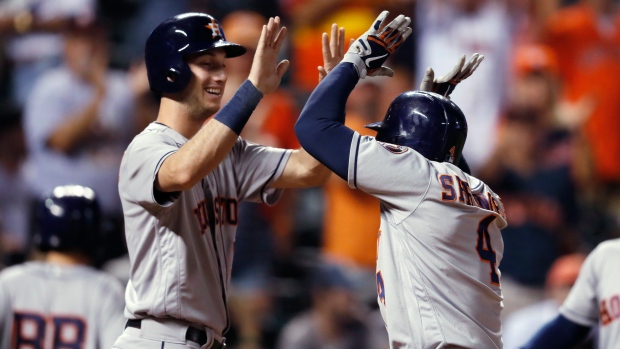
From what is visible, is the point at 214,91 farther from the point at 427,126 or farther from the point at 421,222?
the point at 421,222

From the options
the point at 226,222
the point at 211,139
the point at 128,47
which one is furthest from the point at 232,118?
the point at 128,47

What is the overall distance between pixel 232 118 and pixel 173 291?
2.18 ft

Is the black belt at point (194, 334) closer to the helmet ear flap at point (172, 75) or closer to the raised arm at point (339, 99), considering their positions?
the raised arm at point (339, 99)

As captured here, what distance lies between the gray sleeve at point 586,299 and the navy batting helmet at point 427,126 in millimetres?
1078

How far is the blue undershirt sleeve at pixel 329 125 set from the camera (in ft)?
9.75

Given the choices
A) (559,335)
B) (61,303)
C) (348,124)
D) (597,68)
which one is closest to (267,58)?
(61,303)

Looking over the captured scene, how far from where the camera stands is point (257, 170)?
11.9ft

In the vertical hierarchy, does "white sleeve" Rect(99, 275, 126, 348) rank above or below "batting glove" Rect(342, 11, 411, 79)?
below

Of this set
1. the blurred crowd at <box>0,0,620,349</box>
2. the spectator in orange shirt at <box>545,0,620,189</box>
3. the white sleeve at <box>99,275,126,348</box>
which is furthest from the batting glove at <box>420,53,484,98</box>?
the spectator in orange shirt at <box>545,0,620,189</box>

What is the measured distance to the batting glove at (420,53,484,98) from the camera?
345 centimetres

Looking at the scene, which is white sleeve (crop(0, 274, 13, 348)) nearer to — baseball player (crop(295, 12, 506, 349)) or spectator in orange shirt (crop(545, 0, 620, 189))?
baseball player (crop(295, 12, 506, 349))

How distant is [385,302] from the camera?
3027 millimetres

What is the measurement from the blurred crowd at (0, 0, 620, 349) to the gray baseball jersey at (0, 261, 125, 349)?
271cm

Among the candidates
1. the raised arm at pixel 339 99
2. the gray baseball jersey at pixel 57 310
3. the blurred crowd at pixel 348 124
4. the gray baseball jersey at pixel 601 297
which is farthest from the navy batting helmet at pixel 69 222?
the blurred crowd at pixel 348 124
